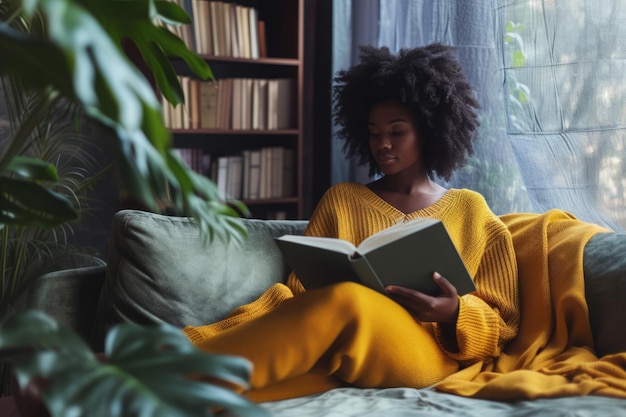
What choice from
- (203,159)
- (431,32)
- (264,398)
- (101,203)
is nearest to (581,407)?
(264,398)

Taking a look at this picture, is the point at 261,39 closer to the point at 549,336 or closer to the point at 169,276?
the point at 169,276

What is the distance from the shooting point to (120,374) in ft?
2.37

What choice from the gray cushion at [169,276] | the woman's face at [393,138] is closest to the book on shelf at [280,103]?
the woman's face at [393,138]

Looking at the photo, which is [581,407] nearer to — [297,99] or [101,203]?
[297,99]

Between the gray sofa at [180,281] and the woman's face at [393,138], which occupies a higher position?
the woman's face at [393,138]

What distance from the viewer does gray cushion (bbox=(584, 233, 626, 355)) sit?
1.69m

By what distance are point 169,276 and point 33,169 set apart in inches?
31.6

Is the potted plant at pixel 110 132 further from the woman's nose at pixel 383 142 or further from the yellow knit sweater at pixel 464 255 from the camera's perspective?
the woman's nose at pixel 383 142

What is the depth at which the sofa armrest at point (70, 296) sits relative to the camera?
188 centimetres

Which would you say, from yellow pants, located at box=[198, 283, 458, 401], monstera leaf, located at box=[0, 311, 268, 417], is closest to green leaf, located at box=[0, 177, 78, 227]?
monstera leaf, located at box=[0, 311, 268, 417]

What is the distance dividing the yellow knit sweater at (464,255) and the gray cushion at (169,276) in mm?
72

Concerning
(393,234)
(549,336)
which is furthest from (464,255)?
(393,234)

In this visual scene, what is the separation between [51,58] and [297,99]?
2556 millimetres

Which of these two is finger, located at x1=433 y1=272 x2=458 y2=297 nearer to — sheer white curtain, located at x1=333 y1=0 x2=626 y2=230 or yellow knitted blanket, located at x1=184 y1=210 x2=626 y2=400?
yellow knitted blanket, located at x1=184 y1=210 x2=626 y2=400
